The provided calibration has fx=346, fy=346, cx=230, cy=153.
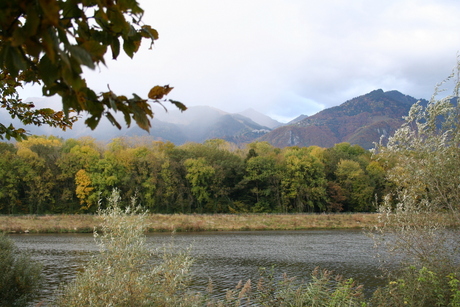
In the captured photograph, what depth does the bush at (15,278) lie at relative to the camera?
10125 millimetres

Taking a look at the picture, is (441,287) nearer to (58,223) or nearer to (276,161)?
(58,223)

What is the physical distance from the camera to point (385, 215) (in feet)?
36.8

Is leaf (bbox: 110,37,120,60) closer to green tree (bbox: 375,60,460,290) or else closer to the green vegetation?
the green vegetation

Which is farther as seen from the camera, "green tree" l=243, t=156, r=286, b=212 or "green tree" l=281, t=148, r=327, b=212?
"green tree" l=243, t=156, r=286, b=212

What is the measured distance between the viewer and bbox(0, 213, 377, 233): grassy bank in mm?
40938

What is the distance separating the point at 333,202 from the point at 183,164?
28463mm

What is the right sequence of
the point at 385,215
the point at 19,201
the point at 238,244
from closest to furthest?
the point at 385,215 < the point at 238,244 < the point at 19,201

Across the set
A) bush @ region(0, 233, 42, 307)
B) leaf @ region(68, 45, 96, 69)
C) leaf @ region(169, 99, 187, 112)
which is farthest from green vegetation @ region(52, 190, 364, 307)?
A: leaf @ region(68, 45, 96, 69)

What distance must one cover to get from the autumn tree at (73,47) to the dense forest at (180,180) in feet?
178

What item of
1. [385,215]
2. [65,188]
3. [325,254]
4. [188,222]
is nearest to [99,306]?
[385,215]

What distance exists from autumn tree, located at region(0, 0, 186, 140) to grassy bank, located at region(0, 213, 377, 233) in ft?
124

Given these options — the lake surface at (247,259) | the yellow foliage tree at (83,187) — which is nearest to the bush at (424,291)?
the lake surface at (247,259)

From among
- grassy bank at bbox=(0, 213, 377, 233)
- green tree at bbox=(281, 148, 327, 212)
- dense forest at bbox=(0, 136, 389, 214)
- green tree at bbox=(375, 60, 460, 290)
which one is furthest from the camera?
green tree at bbox=(281, 148, 327, 212)

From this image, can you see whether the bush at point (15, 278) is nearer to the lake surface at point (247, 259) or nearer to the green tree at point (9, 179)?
the lake surface at point (247, 259)
